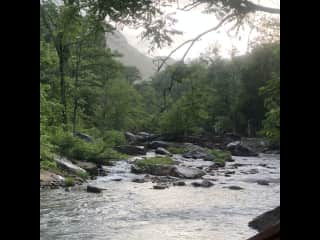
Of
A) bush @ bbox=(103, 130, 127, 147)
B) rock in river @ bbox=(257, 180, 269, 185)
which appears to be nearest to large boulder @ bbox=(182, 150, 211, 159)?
bush @ bbox=(103, 130, 127, 147)

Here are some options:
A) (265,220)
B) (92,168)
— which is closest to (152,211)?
(265,220)

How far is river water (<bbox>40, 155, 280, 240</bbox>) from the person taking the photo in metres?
10.7

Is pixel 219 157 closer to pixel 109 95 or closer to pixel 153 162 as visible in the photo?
pixel 153 162

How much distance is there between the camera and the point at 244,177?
20688 mm

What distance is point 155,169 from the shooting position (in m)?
21.5

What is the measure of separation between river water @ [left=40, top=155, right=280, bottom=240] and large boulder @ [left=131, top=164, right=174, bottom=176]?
2333mm

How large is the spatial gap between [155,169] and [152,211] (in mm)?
8327

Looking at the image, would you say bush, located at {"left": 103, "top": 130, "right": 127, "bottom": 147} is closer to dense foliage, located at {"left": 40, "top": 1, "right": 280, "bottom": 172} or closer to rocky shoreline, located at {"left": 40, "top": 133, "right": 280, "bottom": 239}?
dense foliage, located at {"left": 40, "top": 1, "right": 280, "bottom": 172}

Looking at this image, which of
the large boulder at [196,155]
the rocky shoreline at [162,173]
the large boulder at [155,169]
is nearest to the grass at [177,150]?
the large boulder at [196,155]
